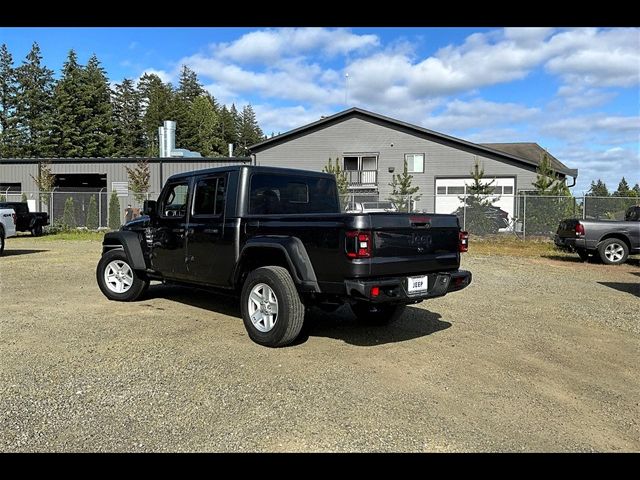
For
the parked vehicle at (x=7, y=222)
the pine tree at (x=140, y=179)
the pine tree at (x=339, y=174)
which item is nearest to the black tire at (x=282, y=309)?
the parked vehicle at (x=7, y=222)

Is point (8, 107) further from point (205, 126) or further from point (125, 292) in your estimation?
point (125, 292)

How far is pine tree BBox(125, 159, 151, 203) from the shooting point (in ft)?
102

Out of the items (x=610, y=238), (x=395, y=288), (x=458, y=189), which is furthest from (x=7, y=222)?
(x=458, y=189)

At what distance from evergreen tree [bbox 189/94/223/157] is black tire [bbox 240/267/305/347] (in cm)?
7133

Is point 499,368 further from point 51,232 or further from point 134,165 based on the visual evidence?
point 134,165

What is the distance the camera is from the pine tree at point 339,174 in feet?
92.6

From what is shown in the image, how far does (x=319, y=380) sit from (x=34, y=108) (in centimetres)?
7185

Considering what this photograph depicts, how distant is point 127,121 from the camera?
76.6m

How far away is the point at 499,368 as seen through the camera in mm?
4883

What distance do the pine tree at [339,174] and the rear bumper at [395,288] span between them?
2191 centimetres

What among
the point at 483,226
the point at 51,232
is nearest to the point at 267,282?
the point at 483,226

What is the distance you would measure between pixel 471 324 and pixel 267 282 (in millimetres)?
2981
